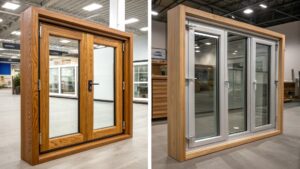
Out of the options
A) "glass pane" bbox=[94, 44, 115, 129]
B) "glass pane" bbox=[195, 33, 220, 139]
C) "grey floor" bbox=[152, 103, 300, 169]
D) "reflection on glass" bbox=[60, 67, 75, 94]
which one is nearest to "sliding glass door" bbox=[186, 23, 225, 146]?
"glass pane" bbox=[195, 33, 220, 139]

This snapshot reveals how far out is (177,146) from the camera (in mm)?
2664

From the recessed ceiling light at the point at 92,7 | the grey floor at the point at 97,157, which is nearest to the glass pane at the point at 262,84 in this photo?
the grey floor at the point at 97,157

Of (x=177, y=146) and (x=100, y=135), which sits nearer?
(x=177, y=146)

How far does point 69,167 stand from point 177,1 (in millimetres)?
8495

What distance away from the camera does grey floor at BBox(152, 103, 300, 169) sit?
97.0 inches

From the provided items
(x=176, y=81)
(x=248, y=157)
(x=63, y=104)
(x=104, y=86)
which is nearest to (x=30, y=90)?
(x=63, y=104)

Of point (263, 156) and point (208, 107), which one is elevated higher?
point (208, 107)

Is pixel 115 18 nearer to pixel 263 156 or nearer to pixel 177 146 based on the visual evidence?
pixel 177 146

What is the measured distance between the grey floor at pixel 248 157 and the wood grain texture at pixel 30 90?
1541 mm

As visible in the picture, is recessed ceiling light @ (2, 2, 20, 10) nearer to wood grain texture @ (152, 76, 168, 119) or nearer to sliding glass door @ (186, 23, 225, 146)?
wood grain texture @ (152, 76, 168, 119)

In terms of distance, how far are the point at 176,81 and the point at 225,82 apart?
3.16 ft

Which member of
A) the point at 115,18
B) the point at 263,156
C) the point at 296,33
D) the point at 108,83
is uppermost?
the point at 296,33

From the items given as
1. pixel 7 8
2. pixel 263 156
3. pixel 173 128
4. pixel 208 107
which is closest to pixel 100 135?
pixel 173 128

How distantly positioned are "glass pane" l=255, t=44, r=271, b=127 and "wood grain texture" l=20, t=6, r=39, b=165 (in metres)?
3.91
